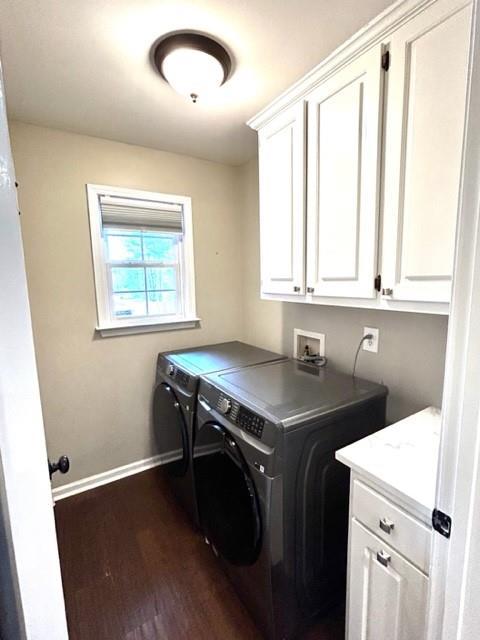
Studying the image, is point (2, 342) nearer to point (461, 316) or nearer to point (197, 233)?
point (461, 316)

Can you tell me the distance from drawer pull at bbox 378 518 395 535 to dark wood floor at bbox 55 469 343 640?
0.82m

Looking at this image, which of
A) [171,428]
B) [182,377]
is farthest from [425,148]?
[171,428]

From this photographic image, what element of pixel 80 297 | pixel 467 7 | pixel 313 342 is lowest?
pixel 313 342

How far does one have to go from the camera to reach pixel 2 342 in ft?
1.60

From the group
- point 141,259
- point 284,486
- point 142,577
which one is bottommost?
point 142,577

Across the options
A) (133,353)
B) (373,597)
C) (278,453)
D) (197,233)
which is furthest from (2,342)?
(197,233)

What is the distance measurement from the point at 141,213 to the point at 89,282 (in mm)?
613

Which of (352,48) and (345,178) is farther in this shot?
(345,178)

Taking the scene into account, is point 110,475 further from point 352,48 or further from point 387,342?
point 352,48

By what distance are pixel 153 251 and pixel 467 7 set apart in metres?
1.96

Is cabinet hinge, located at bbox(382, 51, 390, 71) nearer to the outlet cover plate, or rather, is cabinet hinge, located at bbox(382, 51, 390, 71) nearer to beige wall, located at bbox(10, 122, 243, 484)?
the outlet cover plate

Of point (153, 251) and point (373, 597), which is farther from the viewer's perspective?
point (153, 251)

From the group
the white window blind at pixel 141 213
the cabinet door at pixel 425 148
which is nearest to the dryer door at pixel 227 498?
the cabinet door at pixel 425 148

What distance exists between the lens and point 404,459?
983 millimetres
